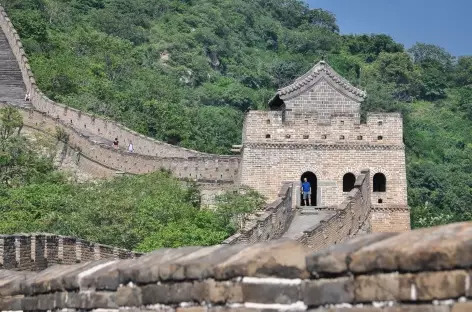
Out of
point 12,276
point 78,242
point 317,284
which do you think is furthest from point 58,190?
point 317,284

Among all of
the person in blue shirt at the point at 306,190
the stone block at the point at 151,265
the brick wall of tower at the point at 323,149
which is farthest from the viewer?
the brick wall of tower at the point at 323,149

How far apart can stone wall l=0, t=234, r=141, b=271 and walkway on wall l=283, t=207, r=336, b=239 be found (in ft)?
45.4

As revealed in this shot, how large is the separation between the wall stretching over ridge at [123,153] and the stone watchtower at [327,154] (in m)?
3.55

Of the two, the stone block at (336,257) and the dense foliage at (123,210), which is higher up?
the dense foliage at (123,210)

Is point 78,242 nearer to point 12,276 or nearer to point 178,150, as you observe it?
point 12,276

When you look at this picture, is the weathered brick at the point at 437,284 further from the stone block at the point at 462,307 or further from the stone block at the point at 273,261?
the stone block at the point at 273,261

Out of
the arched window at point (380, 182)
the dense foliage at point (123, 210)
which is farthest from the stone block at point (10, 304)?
the arched window at point (380, 182)

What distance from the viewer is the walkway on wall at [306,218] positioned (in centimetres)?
3372

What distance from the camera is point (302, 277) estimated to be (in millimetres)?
6770

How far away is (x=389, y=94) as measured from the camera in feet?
350

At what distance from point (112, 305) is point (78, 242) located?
1065 cm

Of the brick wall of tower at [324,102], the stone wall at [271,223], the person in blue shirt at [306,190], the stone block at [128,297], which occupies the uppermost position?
the brick wall of tower at [324,102]

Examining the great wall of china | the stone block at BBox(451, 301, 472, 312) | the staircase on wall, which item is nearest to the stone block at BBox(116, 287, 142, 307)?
the great wall of china

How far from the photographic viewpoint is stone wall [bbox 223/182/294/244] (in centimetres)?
3012
